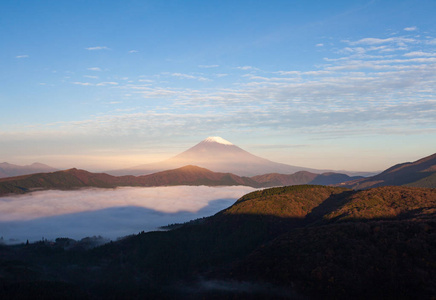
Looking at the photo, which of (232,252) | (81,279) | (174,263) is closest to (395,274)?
(232,252)

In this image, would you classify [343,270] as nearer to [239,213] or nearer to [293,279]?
[293,279]

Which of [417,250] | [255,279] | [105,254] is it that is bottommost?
[105,254]

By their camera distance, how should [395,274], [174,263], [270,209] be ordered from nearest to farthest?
[395,274] → [174,263] → [270,209]

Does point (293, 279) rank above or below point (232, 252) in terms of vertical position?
above

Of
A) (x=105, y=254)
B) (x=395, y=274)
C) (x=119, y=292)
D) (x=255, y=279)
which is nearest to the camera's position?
(x=395, y=274)

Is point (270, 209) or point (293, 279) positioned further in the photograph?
point (270, 209)

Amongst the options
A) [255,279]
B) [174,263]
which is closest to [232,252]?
[174,263]
